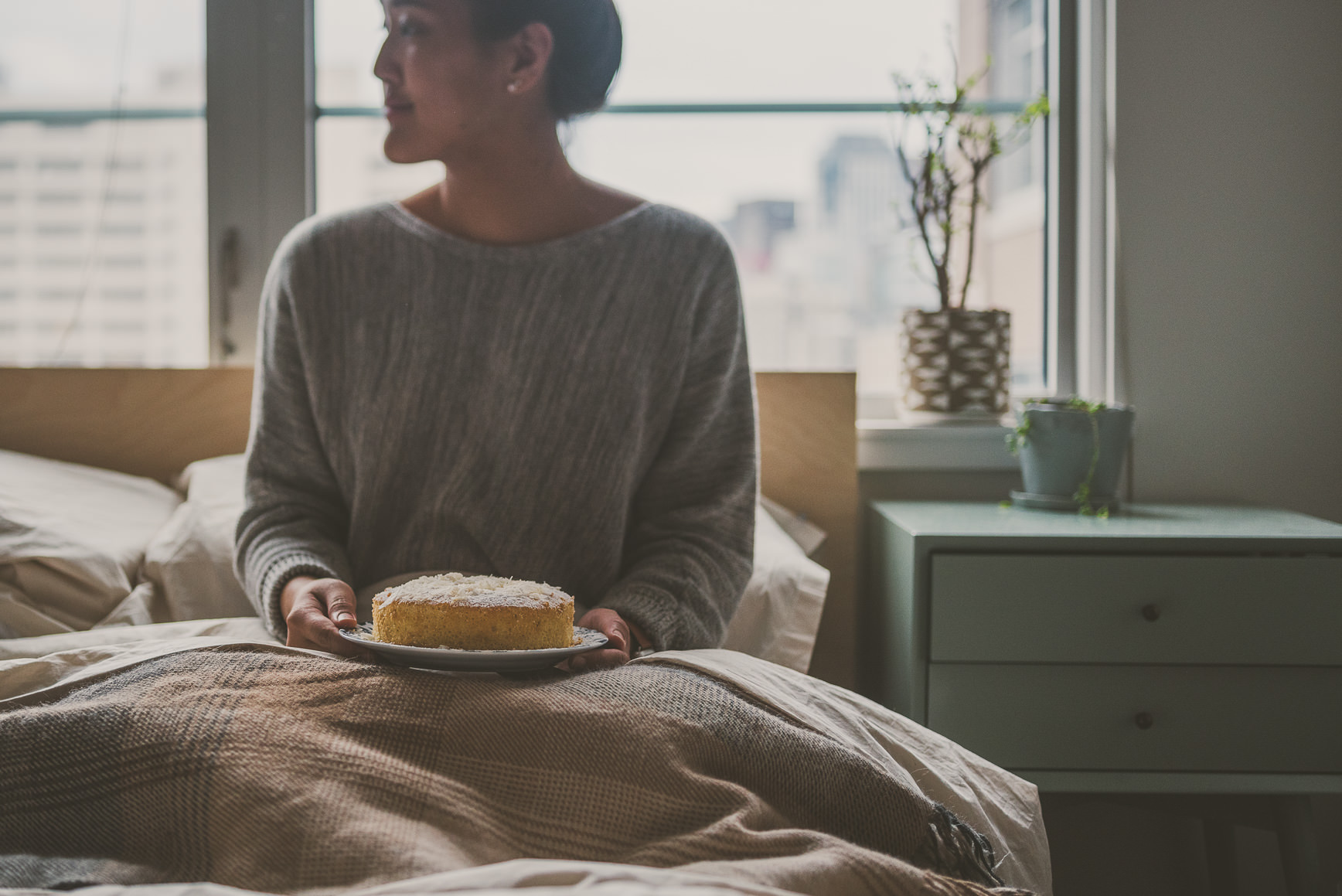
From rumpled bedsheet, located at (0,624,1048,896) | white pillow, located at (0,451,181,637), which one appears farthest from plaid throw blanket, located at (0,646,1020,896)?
white pillow, located at (0,451,181,637)

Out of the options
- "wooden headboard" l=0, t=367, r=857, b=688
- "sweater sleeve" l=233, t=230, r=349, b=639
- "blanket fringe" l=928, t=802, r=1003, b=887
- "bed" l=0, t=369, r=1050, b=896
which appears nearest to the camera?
"bed" l=0, t=369, r=1050, b=896

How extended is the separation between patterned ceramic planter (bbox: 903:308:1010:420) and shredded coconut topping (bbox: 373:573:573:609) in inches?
38.0

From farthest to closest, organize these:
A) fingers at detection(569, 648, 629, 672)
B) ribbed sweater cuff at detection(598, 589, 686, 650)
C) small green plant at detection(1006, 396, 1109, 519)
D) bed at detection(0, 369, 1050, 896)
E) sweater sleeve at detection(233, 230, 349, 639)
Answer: small green plant at detection(1006, 396, 1109, 519) → sweater sleeve at detection(233, 230, 349, 639) → ribbed sweater cuff at detection(598, 589, 686, 650) → fingers at detection(569, 648, 629, 672) → bed at detection(0, 369, 1050, 896)

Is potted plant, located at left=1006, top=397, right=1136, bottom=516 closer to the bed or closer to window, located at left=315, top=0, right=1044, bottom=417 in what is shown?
window, located at left=315, top=0, right=1044, bottom=417

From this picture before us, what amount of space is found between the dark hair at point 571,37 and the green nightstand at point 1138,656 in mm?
671

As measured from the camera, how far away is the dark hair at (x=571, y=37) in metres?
1.13

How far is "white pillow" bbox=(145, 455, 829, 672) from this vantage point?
1227mm

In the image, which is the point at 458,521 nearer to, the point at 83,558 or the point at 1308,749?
the point at 83,558

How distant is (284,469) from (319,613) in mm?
322

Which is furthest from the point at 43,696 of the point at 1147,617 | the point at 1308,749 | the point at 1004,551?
the point at 1308,749

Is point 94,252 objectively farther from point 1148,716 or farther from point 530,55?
point 1148,716

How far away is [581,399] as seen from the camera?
1142 millimetres

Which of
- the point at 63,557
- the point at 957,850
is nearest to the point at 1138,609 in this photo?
the point at 957,850

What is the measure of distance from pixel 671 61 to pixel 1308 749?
4.57 feet
